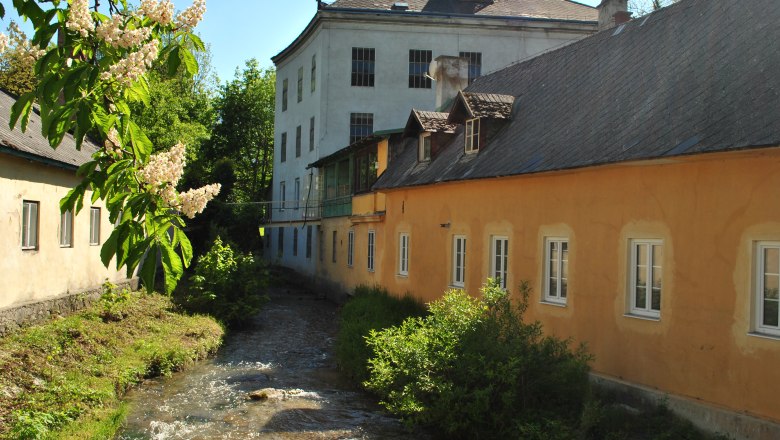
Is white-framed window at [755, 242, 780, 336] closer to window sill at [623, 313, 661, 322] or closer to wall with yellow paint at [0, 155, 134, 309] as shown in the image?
window sill at [623, 313, 661, 322]

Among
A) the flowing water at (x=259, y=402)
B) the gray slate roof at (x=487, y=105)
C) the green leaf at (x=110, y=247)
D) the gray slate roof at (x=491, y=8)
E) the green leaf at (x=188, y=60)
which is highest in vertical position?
the gray slate roof at (x=491, y=8)

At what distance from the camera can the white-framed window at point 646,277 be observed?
38.2 ft

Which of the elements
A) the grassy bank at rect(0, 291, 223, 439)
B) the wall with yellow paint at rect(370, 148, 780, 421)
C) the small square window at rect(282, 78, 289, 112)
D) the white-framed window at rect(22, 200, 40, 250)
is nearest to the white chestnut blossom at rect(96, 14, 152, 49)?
the grassy bank at rect(0, 291, 223, 439)

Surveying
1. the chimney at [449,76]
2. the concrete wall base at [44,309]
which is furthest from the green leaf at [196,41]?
the chimney at [449,76]

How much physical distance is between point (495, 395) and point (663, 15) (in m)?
8.68

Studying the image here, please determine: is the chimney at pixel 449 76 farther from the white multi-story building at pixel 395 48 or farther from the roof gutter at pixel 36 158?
the roof gutter at pixel 36 158

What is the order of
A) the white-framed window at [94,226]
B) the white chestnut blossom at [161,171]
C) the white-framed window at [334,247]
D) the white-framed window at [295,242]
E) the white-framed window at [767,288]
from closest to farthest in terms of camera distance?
the white chestnut blossom at [161,171] → the white-framed window at [767,288] → the white-framed window at [94,226] → the white-framed window at [334,247] → the white-framed window at [295,242]

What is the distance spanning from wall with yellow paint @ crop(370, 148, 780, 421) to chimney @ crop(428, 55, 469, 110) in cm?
945

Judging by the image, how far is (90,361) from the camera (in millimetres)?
14375

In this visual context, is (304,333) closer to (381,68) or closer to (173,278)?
(381,68)

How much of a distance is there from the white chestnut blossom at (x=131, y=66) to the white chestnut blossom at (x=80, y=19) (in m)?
0.23

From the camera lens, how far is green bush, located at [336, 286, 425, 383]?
1623cm

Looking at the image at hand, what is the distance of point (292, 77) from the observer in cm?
4316

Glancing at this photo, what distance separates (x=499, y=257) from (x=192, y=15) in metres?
12.6
